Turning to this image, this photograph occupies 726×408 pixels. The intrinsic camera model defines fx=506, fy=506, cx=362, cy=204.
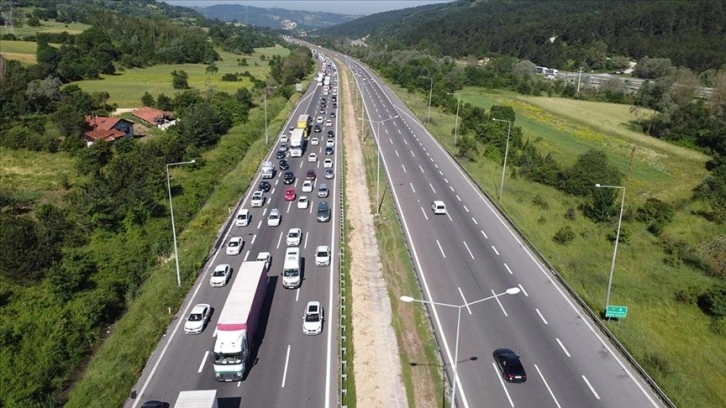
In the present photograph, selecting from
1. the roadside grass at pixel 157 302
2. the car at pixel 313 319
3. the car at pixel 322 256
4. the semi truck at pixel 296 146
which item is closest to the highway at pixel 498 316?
the car at pixel 313 319

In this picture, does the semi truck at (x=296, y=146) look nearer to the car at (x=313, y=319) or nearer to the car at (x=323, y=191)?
the car at (x=323, y=191)

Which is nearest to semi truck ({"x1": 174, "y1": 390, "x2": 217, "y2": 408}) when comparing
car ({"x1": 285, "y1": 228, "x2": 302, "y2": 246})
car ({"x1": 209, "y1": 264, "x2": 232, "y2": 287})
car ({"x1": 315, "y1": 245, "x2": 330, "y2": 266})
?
car ({"x1": 209, "y1": 264, "x2": 232, "y2": 287})

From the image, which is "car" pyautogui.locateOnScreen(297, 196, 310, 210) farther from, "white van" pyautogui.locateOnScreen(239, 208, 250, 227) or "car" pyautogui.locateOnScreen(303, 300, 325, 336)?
"car" pyautogui.locateOnScreen(303, 300, 325, 336)

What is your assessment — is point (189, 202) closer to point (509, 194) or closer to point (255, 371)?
point (255, 371)

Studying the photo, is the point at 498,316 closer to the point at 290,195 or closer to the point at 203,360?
the point at 203,360

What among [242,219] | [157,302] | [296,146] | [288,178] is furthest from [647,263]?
[296,146]
